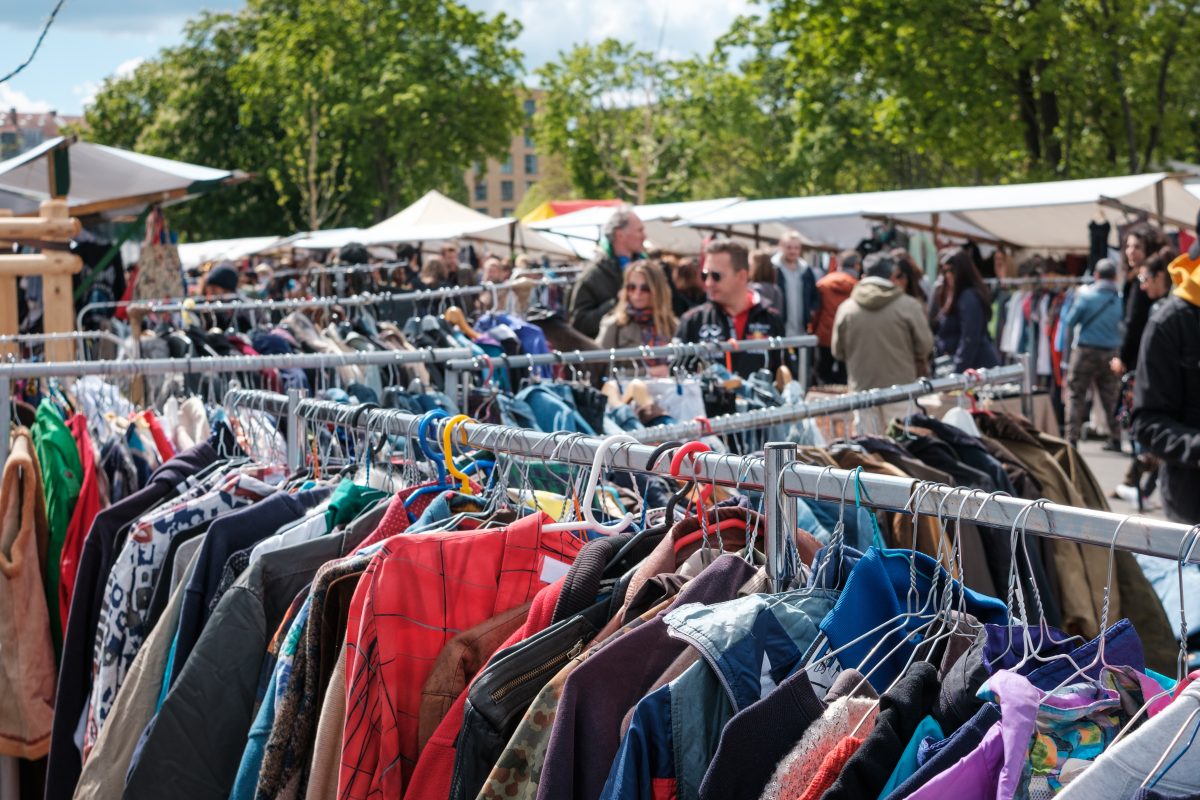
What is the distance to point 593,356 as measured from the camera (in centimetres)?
438

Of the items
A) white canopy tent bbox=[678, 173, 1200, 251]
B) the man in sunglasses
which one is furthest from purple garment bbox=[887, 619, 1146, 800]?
white canopy tent bbox=[678, 173, 1200, 251]

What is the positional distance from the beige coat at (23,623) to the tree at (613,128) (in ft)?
145

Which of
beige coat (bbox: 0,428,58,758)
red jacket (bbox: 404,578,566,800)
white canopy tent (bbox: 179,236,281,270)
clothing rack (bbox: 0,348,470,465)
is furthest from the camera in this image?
white canopy tent (bbox: 179,236,281,270)

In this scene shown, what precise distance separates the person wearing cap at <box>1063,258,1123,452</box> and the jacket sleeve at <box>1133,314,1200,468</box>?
22.4 feet

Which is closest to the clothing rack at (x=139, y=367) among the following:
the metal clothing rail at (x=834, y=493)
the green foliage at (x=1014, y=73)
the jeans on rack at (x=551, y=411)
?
the jeans on rack at (x=551, y=411)

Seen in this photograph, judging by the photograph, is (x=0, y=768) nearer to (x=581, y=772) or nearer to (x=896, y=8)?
(x=581, y=772)

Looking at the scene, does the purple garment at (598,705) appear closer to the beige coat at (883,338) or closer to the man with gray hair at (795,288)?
the beige coat at (883,338)

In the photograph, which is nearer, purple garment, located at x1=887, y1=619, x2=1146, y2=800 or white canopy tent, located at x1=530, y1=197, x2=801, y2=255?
purple garment, located at x1=887, y1=619, x2=1146, y2=800

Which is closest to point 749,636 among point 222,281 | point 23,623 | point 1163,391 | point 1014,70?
point 23,623

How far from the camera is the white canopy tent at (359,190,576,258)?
1719 centimetres

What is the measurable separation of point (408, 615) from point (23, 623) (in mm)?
1472

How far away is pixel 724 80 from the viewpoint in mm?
45188

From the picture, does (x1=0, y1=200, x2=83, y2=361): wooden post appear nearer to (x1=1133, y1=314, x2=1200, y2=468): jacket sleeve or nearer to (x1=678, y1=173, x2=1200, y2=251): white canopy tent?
(x1=1133, y1=314, x2=1200, y2=468): jacket sleeve

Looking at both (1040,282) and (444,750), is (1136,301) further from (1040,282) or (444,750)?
(444,750)
